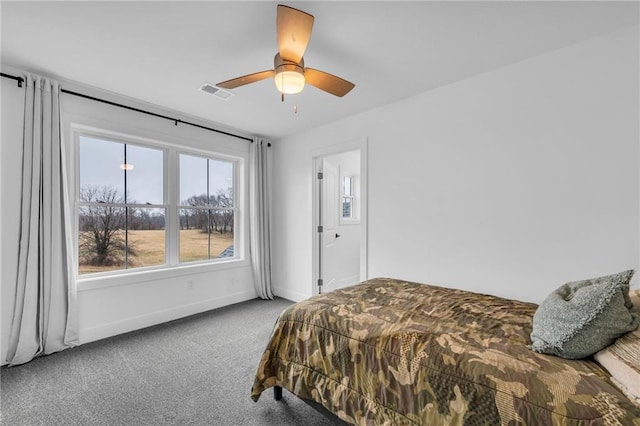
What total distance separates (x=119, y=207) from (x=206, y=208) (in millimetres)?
991

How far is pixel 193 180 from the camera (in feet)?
12.5

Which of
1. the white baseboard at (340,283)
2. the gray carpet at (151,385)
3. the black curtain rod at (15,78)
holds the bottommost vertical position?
the gray carpet at (151,385)

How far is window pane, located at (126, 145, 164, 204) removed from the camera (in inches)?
128

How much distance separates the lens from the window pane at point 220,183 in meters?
4.00

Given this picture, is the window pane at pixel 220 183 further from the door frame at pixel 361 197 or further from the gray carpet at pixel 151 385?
the gray carpet at pixel 151 385

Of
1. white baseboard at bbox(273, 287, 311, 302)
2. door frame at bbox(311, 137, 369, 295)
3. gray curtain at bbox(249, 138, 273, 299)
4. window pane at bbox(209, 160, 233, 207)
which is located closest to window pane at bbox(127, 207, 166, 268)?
window pane at bbox(209, 160, 233, 207)

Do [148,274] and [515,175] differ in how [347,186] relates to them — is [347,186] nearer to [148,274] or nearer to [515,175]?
[515,175]

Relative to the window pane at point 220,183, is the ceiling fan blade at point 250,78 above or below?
above

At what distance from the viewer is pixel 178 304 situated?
11.4 ft

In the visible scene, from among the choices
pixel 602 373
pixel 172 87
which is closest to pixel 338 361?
pixel 602 373

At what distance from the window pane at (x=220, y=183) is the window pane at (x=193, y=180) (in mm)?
103

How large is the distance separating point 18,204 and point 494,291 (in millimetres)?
4157

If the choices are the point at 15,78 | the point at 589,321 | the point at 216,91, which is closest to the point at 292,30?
the point at 216,91

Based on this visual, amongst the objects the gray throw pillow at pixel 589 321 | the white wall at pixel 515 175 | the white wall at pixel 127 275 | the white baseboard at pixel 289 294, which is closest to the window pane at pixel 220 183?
the white wall at pixel 127 275
